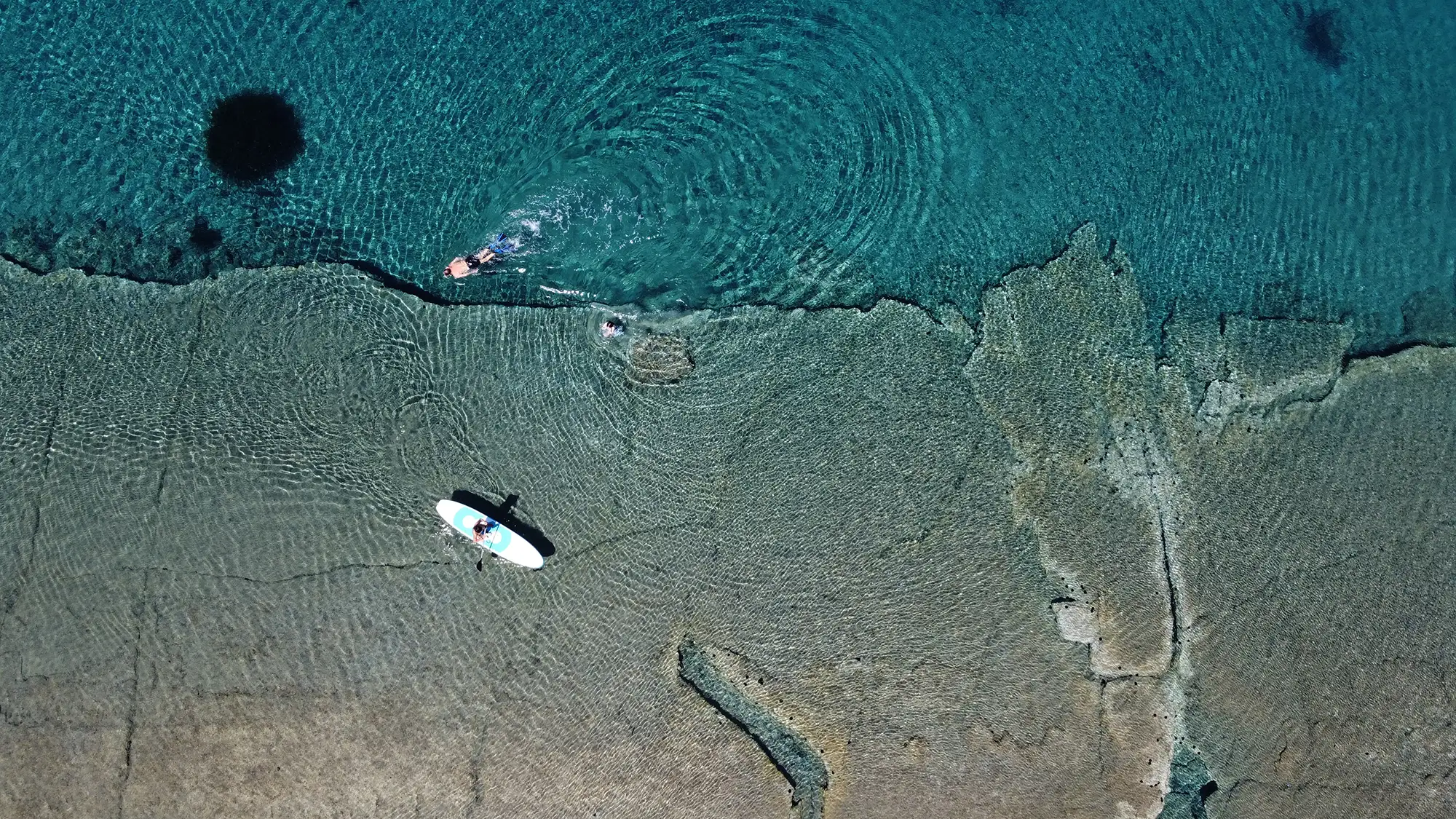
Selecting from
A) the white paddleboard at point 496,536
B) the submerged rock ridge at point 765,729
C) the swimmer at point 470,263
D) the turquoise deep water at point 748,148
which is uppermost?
the turquoise deep water at point 748,148

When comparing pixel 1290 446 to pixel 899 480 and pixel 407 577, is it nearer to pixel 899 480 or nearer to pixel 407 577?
pixel 899 480

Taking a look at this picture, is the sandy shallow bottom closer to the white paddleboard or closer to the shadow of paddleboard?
the shadow of paddleboard

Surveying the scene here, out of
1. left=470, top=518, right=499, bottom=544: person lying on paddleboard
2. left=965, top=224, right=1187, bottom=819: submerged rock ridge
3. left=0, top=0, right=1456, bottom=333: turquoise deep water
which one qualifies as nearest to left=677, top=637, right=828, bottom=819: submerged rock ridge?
left=470, top=518, right=499, bottom=544: person lying on paddleboard

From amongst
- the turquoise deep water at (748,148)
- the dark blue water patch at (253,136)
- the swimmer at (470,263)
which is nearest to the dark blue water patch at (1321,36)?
the turquoise deep water at (748,148)

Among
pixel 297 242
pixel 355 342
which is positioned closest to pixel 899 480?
pixel 355 342

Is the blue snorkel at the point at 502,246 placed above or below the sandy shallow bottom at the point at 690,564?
above

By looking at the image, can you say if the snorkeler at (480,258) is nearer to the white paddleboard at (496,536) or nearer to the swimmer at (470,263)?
the swimmer at (470,263)

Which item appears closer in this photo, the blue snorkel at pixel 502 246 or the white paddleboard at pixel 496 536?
the white paddleboard at pixel 496 536
